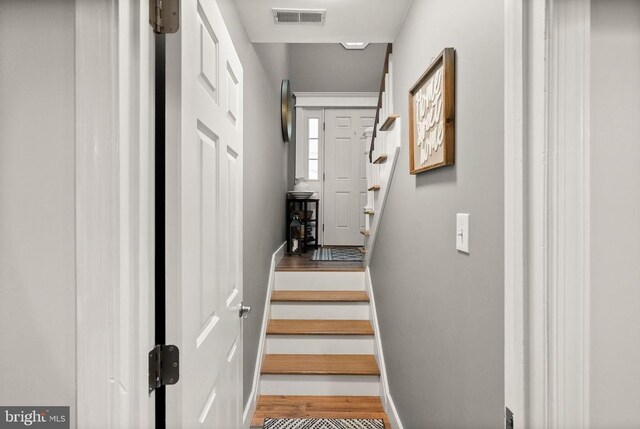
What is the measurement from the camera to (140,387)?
0.73 meters

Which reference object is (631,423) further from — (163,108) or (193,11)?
(193,11)

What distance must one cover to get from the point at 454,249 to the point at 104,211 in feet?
3.35

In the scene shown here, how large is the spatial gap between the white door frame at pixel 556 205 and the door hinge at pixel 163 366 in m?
0.73

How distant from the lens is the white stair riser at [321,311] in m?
2.96

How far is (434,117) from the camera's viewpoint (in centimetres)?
139

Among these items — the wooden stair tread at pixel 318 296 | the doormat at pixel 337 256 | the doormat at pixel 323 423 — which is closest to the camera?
the doormat at pixel 323 423

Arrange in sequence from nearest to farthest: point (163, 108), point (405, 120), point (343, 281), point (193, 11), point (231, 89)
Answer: point (163, 108) < point (193, 11) < point (231, 89) < point (405, 120) < point (343, 281)

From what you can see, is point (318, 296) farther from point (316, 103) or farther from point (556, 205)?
point (316, 103)

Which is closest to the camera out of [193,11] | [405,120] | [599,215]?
[599,215]

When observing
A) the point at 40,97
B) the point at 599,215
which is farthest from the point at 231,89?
the point at 599,215

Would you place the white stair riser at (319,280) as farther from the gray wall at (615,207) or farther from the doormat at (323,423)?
the gray wall at (615,207)

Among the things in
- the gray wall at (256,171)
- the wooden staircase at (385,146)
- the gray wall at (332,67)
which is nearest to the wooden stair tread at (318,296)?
the gray wall at (256,171)

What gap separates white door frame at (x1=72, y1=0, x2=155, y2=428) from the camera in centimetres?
66

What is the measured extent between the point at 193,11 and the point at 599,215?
101 centimetres
